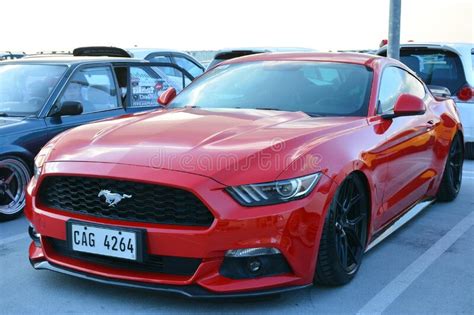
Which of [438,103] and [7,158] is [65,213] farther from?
[438,103]

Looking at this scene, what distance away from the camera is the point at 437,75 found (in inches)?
302

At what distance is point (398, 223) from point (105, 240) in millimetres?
2300

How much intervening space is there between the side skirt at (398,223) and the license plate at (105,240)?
1.56m

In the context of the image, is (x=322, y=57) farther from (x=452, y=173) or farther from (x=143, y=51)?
(x=143, y=51)

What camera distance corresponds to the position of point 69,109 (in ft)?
17.1

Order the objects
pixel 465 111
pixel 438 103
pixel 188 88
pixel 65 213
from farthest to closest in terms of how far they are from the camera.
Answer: pixel 465 111
pixel 438 103
pixel 188 88
pixel 65 213

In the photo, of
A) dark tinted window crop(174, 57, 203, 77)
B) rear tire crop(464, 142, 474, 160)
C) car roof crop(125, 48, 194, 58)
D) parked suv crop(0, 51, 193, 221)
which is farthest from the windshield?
dark tinted window crop(174, 57, 203, 77)

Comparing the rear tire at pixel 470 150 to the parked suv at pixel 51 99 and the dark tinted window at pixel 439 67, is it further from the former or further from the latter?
the parked suv at pixel 51 99

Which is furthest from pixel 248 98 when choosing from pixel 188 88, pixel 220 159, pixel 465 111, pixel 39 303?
pixel 465 111

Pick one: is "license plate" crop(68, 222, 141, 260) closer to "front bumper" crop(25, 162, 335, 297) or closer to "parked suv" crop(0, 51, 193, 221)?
"front bumper" crop(25, 162, 335, 297)

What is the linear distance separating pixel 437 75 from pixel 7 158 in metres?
5.35

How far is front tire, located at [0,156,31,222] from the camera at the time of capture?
485cm

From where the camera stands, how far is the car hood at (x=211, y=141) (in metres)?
2.94

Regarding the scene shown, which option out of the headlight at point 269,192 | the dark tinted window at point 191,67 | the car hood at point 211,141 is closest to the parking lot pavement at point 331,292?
the headlight at point 269,192
